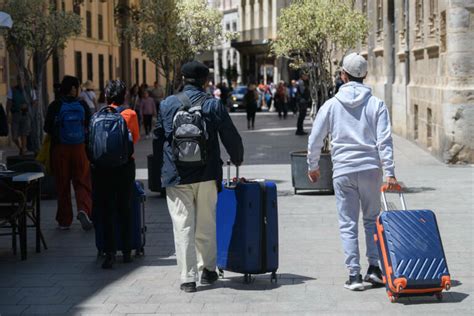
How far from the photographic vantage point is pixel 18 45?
56.2ft

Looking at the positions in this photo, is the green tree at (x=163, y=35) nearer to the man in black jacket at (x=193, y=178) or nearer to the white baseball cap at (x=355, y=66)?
the man in black jacket at (x=193, y=178)

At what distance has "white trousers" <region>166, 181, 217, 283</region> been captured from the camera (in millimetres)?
7918

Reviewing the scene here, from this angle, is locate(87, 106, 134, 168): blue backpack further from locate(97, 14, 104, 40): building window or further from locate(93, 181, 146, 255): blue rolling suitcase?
→ locate(97, 14, 104, 40): building window

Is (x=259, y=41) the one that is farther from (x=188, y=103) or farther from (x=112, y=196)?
(x=188, y=103)

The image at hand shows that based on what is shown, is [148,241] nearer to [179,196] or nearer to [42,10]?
[179,196]

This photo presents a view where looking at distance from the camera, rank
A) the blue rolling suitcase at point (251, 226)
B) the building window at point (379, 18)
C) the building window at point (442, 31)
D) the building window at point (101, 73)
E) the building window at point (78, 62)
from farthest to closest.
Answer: the building window at point (101, 73), the building window at point (78, 62), the building window at point (379, 18), the building window at point (442, 31), the blue rolling suitcase at point (251, 226)

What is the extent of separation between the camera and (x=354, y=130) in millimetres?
7797

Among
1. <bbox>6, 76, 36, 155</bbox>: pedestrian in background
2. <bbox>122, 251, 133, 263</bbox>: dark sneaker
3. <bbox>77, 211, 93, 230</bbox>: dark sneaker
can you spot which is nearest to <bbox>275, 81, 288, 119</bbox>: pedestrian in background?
<bbox>6, 76, 36, 155</bbox>: pedestrian in background

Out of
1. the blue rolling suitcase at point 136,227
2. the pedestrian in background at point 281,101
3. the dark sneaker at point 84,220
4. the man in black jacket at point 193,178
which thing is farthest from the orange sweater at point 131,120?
the pedestrian in background at point 281,101

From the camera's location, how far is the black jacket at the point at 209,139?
25.9 feet

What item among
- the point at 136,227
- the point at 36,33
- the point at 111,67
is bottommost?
Answer: the point at 136,227

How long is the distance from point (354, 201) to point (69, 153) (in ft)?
14.4

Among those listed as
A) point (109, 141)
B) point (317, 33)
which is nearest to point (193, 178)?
point (109, 141)

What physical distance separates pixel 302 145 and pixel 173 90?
4882 millimetres
